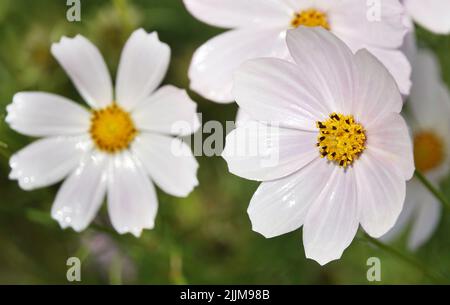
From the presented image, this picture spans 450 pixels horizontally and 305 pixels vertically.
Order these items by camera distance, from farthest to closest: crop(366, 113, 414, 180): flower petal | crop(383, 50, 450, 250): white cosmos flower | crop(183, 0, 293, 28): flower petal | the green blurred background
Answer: the green blurred background
crop(383, 50, 450, 250): white cosmos flower
crop(183, 0, 293, 28): flower petal
crop(366, 113, 414, 180): flower petal

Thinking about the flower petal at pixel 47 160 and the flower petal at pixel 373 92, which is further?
the flower petal at pixel 47 160

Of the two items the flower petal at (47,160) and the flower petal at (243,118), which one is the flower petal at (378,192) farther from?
the flower petal at (47,160)

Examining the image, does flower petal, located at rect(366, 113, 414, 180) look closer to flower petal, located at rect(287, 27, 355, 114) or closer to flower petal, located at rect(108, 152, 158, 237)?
flower petal, located at rect(287, 27, 355, 114)

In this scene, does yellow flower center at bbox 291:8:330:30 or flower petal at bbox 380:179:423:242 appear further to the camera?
flower petal at bbox 380:179:423:242

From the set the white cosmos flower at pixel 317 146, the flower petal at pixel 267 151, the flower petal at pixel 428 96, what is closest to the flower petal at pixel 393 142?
the white cosmos flower at pixel 317 146

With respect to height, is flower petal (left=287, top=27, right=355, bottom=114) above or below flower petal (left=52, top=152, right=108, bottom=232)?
above

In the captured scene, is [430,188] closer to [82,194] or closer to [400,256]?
[400,256]

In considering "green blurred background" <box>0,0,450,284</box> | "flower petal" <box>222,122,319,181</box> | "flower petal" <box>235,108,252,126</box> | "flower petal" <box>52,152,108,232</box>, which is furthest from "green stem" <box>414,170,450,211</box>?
"flower petal" <box>52,152,108,232</box>

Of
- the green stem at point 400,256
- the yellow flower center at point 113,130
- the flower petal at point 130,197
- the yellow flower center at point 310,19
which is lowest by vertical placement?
the green stem at point 400,256
